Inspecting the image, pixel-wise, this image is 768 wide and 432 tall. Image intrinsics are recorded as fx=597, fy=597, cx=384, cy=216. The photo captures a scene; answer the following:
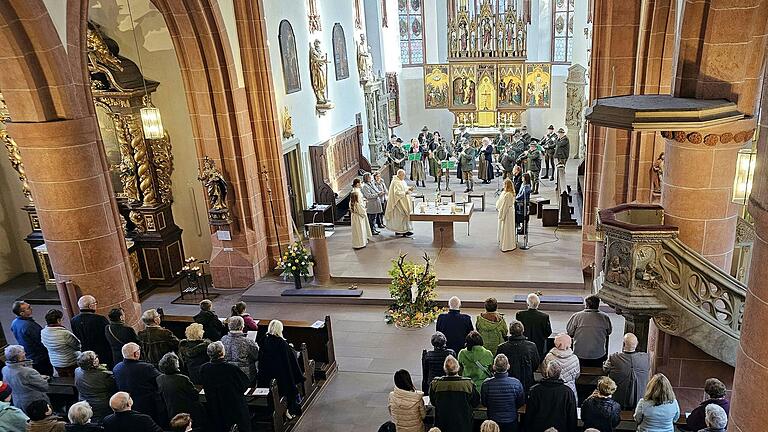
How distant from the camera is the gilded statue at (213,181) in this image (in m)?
12.3

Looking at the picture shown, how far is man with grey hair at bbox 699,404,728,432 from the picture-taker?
16.2 feet

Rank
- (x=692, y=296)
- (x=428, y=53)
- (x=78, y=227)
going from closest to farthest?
(x=692, y=296)
(x=78, y=227)
(x=428, y=53)

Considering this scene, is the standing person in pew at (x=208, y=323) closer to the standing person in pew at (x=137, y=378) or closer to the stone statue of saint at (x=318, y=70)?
the standing person in pew at (x=137, y=378)

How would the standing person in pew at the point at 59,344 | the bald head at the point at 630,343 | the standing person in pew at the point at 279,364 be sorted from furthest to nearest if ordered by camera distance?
the standing person in pew at the point at 59,344, the standing person in pew at the point at 279,364, the bald head at the point at 630,343

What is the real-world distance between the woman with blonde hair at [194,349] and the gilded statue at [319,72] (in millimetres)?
11322

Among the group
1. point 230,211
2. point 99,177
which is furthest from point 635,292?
point 230,211

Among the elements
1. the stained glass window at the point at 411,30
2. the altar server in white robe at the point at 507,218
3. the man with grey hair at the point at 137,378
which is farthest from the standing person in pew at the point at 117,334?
the stained glass window at the point at 411,30

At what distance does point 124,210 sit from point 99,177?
15.7ft

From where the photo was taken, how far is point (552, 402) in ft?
18.9

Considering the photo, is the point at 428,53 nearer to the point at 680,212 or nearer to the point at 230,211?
the point at 230,211

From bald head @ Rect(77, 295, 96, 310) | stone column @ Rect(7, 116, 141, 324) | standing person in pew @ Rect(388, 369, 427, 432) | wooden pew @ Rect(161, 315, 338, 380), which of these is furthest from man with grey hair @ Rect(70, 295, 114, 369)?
standing person in pew @ Rect(388, 369, 427, 432)

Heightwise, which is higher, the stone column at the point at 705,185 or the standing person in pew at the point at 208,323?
the stone column at the point at 705,185

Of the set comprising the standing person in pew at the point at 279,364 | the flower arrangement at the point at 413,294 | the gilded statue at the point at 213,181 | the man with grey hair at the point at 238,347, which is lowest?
the flower arrangement at the point at 413,294

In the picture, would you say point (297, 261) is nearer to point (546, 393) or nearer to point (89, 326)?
point (89, 326)
